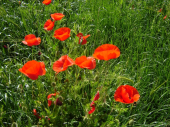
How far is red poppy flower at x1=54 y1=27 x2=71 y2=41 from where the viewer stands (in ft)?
5.98

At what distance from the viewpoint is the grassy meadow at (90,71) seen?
1708 millimetres

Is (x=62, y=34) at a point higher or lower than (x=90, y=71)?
higher

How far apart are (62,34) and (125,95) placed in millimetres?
814

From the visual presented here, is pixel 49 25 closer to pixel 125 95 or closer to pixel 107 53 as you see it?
pixel 107 53

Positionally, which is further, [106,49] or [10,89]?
[10,89]

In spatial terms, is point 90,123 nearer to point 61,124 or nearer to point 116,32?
point 61,124

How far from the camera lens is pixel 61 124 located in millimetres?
1684

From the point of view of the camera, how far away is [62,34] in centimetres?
188

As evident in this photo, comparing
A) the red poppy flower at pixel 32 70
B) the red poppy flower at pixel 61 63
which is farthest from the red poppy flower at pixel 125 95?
the red poppy flower at pixel 32 70

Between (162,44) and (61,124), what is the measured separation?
1641mm

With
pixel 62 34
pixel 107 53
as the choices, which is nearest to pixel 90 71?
pixel 62 34

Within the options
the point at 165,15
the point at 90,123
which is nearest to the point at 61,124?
the point at 90,123

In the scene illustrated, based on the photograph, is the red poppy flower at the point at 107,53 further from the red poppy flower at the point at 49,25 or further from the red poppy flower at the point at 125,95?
the red poppy flower at the point at 49,25

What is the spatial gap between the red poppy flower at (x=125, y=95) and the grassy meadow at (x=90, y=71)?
0.07 metres
